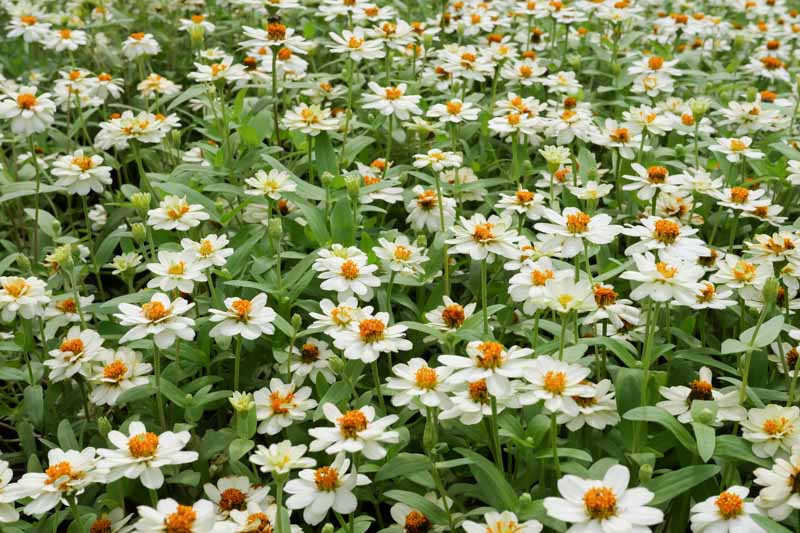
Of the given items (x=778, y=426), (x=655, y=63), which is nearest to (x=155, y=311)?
(x=778, y=426)

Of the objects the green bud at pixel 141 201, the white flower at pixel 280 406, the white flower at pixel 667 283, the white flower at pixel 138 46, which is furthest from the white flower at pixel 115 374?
the white flower at pixel 138 46

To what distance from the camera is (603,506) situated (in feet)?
4.49

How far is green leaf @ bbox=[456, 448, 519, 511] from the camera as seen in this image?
1614 mm

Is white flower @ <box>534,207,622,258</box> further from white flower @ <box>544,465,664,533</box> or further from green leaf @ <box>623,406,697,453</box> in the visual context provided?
white flower @ <box>544,465,664,533</box>

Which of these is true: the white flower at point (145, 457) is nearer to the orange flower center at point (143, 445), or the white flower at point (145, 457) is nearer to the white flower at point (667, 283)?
the orange flower center at point (143, 445)

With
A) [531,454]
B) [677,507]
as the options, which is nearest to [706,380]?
[677,507]

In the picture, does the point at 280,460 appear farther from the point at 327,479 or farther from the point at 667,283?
the point at 667,283

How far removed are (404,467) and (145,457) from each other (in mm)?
Result: 492

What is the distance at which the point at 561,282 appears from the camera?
1.67 meters

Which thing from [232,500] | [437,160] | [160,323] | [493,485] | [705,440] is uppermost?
[437,160]

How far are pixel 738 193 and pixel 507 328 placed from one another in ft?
2.46

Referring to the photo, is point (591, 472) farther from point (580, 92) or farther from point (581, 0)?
point (581, 0)

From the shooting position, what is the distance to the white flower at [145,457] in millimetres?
1552

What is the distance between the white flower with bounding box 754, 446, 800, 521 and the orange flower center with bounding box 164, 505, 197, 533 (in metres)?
0.98
